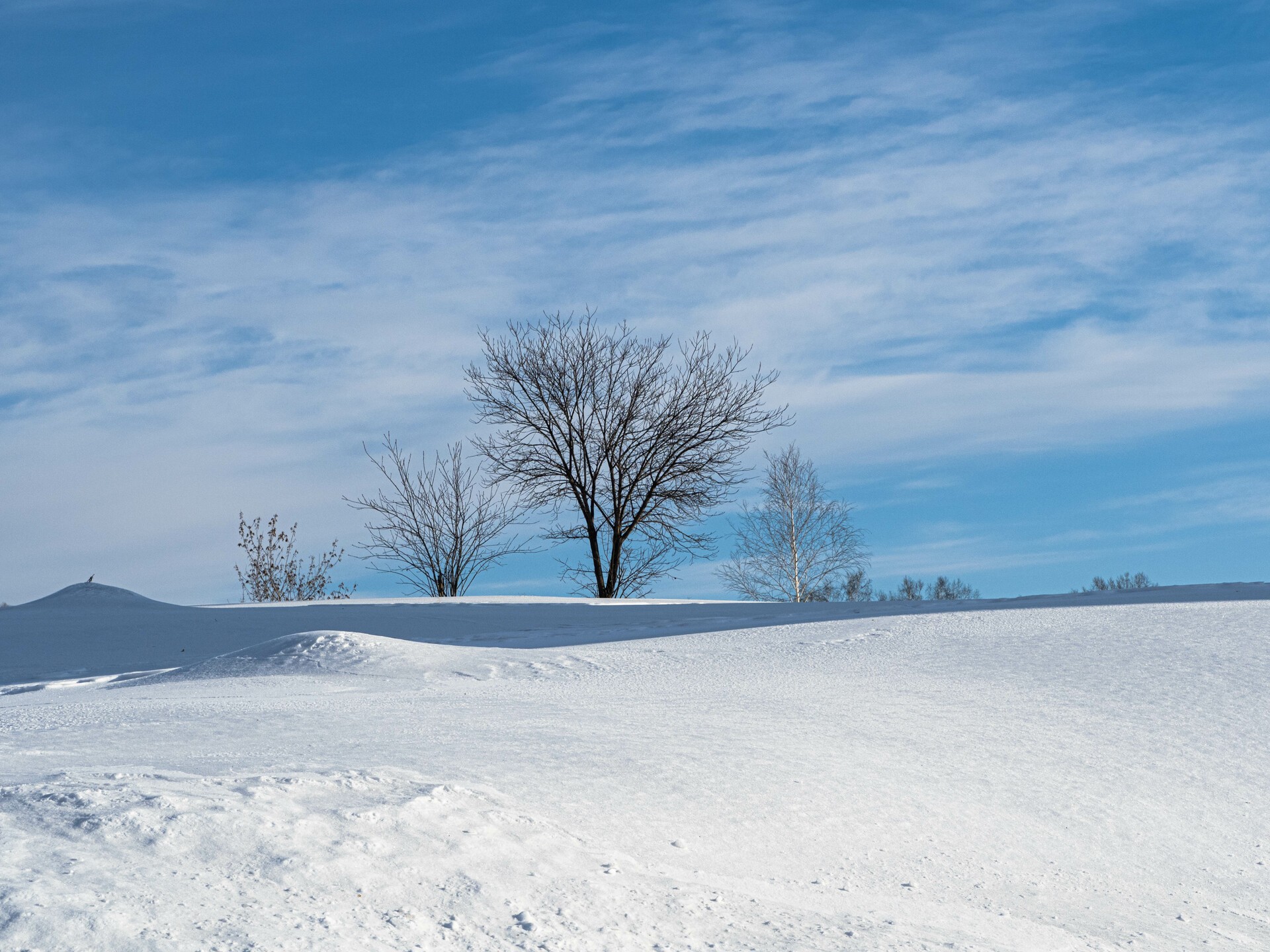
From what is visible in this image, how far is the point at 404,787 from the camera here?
8.74ft

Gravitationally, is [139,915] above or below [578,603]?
below

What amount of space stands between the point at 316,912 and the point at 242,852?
282mm

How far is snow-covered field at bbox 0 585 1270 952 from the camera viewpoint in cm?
212

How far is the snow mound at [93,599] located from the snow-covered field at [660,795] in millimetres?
3425

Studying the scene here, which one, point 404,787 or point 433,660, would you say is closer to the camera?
point 404,787

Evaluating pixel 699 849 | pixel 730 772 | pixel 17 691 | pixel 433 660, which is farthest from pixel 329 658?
pixel 699 849

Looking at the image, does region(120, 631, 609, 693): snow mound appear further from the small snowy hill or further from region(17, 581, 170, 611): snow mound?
region(17, 581, 170, 611): snow mound

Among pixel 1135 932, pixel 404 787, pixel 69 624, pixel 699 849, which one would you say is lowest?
pixel 1135 932

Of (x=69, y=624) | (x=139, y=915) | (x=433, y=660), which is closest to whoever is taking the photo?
(x=139, y=915)

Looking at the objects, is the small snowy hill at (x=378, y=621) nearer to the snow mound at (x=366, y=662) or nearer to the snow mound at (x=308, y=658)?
the snow mound at (x=366, y=662)

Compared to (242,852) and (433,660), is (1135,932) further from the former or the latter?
(433,660)

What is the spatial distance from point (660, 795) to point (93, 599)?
786 centimetres

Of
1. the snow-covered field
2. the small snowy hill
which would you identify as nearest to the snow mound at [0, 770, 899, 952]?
the snow-covered field

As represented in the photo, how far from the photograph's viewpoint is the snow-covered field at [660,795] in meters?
2.12
